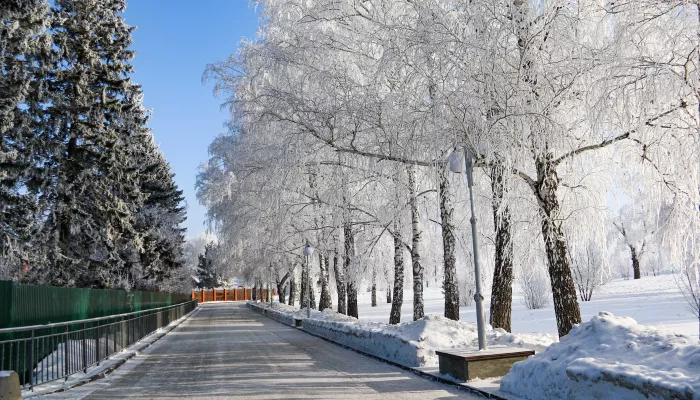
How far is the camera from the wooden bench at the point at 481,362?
339 inches

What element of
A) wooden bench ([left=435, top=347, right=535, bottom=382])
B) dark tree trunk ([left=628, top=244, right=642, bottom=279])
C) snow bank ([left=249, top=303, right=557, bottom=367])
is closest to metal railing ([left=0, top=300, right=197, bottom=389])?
snow bank ([left=249, top=303, right=557, bottom=367])

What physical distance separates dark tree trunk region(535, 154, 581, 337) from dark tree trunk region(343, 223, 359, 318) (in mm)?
8098

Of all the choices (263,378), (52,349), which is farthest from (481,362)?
(52,349)

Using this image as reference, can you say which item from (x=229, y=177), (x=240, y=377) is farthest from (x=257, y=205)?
(x=240, y=377)

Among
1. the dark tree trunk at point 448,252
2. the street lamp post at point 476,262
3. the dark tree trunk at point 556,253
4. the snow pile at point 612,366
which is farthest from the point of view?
the dark tree trunk at point 448,252

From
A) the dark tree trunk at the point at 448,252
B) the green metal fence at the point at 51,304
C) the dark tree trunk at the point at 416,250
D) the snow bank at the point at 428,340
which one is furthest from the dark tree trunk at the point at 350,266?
the green metal fence at the point at 51,304

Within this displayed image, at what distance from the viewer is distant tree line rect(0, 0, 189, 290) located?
64.0 feet

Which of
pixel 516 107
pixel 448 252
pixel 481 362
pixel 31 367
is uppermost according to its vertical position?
pixel 516 107

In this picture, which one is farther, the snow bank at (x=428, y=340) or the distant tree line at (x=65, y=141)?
the distant tree line at (x=65, y=141)

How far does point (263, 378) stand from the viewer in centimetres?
1013

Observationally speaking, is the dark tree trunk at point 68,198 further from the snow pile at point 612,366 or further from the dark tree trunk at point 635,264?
the dark tree trunk at point 635,264

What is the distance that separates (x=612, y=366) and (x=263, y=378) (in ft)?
20.1

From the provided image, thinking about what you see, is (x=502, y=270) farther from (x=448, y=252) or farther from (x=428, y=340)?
(x=428, y=340)

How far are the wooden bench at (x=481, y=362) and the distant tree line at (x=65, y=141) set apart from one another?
54.4 ft
